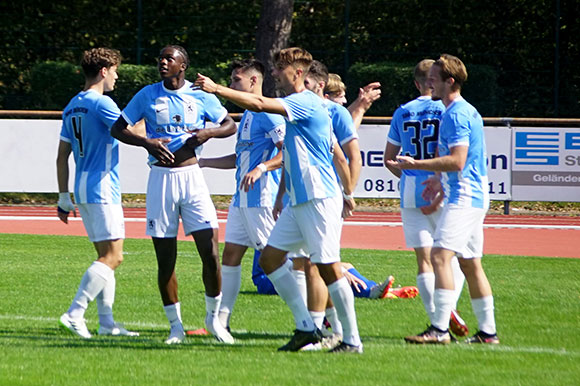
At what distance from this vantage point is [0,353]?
22.7ft

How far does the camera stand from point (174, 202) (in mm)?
7496

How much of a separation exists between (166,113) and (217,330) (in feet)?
5.57

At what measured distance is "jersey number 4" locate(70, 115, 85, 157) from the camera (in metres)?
7.77

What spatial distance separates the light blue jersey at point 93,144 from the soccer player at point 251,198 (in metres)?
1.01

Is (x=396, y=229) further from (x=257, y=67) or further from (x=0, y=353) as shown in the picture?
(x=0, y=353)

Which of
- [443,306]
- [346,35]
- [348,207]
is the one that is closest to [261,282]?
[348,207]

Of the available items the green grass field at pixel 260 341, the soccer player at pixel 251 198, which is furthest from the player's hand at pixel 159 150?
the green grass field at pixel 260 341

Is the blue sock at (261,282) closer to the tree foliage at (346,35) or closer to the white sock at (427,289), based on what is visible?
the white sock at (427,289)

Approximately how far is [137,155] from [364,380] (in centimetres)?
1419

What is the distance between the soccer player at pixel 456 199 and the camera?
7.19 metres

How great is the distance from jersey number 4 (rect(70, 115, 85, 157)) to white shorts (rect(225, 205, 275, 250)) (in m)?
1.31

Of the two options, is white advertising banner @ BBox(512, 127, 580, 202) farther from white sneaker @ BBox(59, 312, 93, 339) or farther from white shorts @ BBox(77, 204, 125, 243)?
white sneaker @ BBox(59, 312, 93, 339)

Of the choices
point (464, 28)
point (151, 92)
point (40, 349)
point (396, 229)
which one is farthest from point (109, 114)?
point (464, 28)

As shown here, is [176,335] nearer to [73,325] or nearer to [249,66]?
[73,325]
